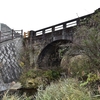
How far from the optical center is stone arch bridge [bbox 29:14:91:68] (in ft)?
44.1

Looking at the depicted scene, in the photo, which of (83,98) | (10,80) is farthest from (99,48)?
(10,80)

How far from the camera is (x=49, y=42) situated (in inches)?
586

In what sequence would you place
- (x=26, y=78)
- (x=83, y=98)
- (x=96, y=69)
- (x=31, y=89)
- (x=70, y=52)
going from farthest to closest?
(x=26, y=78), (x=31, y=89), (x=70, y=52), (x=96, y=69), (x=83, y=98)

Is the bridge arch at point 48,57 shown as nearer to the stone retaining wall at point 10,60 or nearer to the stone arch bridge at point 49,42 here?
the stone arch bridge at point 49,42

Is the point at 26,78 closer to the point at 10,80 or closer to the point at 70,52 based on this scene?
the point at 10,80

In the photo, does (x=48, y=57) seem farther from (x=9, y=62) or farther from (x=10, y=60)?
(x=9, y=62)

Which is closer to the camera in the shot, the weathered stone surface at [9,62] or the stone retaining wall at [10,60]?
the weathered stone surface at [9,62]

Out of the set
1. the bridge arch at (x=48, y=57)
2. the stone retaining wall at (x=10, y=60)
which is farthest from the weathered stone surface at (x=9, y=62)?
the bridge arch at (x=48, y=57)

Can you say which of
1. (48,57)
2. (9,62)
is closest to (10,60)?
(9,62)

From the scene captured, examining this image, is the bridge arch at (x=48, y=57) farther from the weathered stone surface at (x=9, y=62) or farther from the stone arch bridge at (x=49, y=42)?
the weathered stone surface at (x=9, y=62)

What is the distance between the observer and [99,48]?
590 cm

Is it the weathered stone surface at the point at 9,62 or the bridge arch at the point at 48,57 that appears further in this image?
the bridge arch at the point at 48,57

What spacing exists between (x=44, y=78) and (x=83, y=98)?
964cm

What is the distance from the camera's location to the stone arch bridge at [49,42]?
13.4 m
